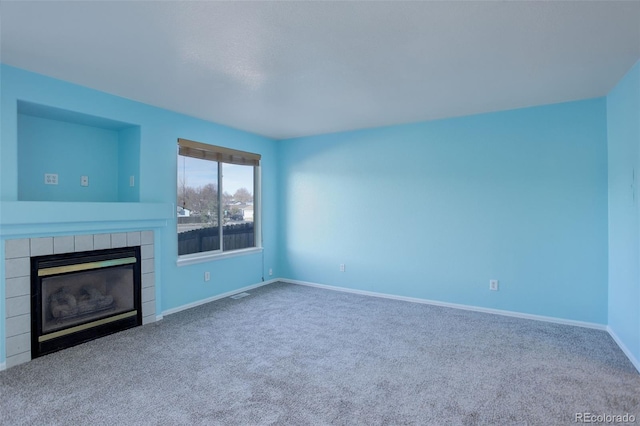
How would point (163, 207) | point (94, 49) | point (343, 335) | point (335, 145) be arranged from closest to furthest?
point (94, 49), point (343, 335), point (163, 207), point (335, 145)

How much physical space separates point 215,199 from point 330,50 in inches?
115

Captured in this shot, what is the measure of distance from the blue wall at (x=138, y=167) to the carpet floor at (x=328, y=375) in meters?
0.69

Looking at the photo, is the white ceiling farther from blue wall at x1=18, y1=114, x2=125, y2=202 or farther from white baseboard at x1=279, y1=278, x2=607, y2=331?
white baseboard at x1=279, y1=278, x2=607, y2=331

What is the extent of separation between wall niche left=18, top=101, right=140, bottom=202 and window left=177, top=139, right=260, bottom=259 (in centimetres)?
59

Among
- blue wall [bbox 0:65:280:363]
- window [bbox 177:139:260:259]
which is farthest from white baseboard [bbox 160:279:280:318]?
window [bbox 177:139:260:259]

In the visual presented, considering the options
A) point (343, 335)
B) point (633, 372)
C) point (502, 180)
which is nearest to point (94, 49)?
point (343, 335)

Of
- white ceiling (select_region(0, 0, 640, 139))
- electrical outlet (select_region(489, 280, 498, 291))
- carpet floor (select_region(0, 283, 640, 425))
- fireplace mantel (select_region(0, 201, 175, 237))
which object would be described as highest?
white ceiling (select_region(0, 0, 640, 139))

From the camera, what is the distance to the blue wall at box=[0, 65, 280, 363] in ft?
8.99

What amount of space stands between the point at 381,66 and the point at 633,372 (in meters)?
3.14

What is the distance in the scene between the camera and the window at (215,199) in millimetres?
4281

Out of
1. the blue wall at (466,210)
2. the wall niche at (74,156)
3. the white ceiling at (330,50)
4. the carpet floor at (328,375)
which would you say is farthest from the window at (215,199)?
the carpet floor at (328,375)

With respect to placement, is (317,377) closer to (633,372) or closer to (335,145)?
(633,372)

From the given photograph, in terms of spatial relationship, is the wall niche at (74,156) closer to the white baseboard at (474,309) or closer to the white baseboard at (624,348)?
the white baseboard at (474,309)

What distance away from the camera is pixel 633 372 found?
8.50 feet
